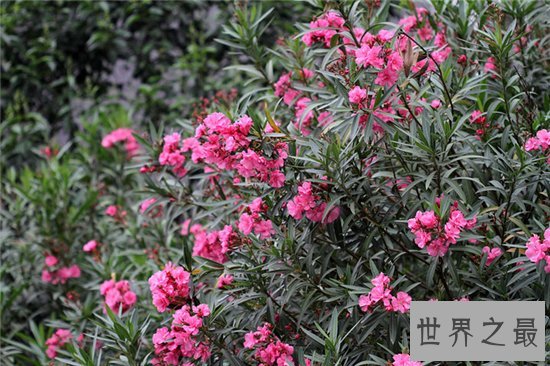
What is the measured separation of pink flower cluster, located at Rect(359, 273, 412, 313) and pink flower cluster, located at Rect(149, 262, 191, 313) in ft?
1.60

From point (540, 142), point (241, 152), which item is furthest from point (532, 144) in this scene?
point (241, 152)

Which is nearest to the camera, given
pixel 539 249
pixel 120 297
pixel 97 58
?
pixel 539 249

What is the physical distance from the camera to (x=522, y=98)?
2.56 meters

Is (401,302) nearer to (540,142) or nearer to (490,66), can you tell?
(540,142)

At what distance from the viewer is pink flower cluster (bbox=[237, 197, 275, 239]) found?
88.4 inches

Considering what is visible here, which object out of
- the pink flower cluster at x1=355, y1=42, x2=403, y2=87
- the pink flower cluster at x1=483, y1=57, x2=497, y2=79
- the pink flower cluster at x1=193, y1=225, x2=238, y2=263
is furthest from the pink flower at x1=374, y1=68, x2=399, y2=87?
the pink flower cluster at x1=193, y1=225, x2=238, y2=263

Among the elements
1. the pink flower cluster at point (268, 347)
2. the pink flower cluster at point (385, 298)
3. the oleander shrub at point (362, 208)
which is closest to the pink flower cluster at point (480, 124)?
the oleander shrub at point (362, 208)

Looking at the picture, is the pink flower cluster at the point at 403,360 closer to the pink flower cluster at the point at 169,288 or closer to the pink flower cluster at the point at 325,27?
the pink flower cluster at the point at 169,288

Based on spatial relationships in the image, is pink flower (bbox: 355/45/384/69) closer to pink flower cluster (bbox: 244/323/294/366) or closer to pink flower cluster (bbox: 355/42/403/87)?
pink flower cluster (bbox: 355/42/403/87)

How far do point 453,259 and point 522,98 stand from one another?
0.67 meters

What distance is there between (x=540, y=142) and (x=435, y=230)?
0.40 meters

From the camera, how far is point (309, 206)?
2.11 metres

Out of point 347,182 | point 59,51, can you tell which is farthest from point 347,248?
point 59,51

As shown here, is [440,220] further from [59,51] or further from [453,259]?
[59,51]
